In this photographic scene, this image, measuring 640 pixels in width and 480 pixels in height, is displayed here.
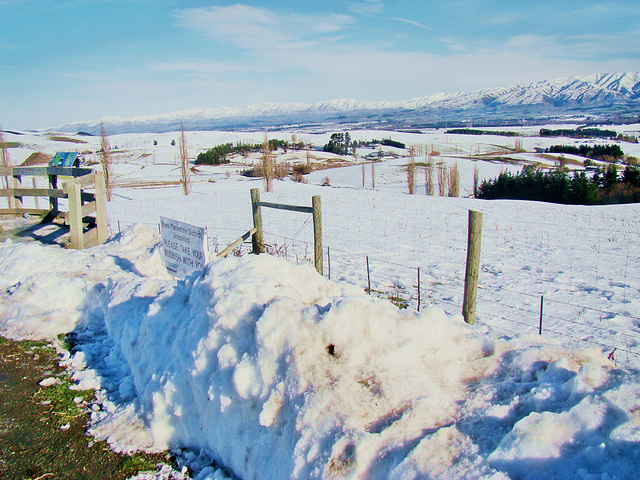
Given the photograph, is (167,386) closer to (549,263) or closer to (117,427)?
(117,427)

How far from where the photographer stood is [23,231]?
991 cm

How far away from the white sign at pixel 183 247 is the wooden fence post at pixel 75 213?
10.3 ft

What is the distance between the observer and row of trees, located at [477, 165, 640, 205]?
91.0 feet

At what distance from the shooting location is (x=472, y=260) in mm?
5598

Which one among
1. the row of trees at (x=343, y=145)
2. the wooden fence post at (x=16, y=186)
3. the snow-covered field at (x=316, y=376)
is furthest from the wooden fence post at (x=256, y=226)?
the row of trees at (x=343, y=145)

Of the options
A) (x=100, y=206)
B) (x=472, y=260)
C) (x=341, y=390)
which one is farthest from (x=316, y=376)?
(x=100, y=206)

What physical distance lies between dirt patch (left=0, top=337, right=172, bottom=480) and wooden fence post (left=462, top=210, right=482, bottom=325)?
13.5 ft

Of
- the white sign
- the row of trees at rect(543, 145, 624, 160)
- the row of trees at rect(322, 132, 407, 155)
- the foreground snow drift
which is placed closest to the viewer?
the foreground snow drift

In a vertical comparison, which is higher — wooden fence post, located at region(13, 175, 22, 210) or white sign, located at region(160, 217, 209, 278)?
wooden fence post, located at region(13, 175, 22, 210)

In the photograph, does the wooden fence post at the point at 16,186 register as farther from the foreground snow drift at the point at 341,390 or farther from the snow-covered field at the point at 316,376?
the foreground snow drift at the point at 341,390

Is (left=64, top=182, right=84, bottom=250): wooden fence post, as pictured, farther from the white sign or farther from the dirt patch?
the dirt patch

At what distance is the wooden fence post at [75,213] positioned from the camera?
841 centimetres

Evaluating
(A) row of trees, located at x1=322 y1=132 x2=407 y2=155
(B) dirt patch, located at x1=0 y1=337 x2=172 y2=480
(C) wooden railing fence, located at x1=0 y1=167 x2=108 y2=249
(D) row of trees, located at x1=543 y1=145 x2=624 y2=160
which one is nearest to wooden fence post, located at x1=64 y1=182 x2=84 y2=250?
(C) wooden railing fence, located at x1=0 y1=167 x2=108 y2=249

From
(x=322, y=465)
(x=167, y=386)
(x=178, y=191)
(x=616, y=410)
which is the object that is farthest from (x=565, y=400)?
(x=178, y=191)
